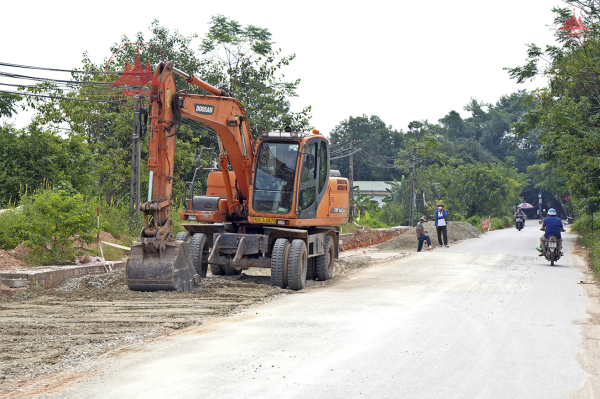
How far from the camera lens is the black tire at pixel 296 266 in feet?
42.7

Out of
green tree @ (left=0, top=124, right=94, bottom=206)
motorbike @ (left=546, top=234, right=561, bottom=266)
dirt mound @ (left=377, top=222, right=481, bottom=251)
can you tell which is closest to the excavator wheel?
green tree @ (left=0, top=124, right=94, bottom=206)

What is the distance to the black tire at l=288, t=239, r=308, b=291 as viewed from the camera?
1302 centimetres

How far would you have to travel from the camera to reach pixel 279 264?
1305cm

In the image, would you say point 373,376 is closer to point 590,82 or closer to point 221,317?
point 221,317

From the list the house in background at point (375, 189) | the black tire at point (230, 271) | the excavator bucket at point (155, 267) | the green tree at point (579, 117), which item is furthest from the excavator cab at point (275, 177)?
the house in background at point (375, 189)

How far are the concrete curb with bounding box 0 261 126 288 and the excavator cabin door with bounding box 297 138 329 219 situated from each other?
15.5 feet

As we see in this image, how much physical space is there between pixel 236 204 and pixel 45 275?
4.81m

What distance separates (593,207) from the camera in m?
25.1

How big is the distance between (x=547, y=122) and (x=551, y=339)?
19.0 meters

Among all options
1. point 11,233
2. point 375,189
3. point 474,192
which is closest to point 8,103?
point 11,233

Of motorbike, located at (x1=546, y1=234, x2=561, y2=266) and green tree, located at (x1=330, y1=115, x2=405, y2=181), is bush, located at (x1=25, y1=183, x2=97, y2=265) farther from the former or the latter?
green tree, located at (x1=330, y1=115, x2=405, y2=181)

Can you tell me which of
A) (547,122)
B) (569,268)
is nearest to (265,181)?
(569,268)

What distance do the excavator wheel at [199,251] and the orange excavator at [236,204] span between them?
23 millimetres

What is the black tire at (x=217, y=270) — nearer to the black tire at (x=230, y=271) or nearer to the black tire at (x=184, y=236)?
the black tire at (x=230, y=271)
